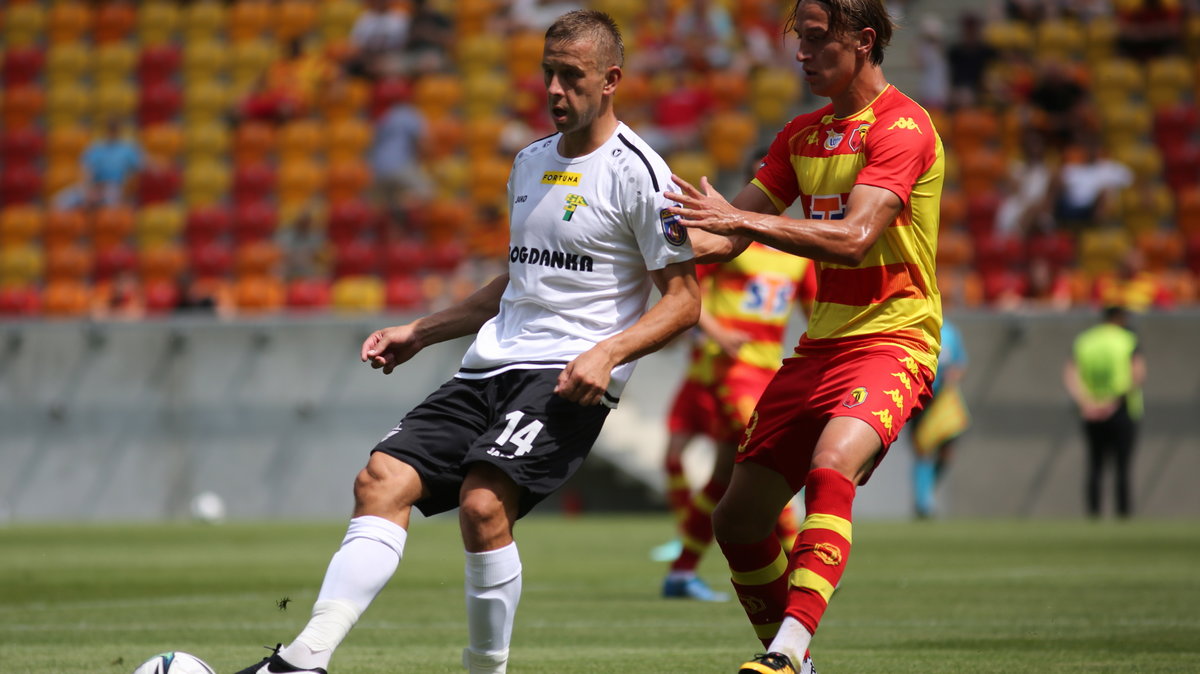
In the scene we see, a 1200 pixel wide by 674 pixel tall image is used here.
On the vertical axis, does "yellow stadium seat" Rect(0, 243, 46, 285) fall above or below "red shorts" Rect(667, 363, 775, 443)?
below

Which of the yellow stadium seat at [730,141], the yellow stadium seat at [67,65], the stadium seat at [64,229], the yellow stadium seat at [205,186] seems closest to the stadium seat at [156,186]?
the yellow stadium seat at [205,186]

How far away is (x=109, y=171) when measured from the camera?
75.4ft

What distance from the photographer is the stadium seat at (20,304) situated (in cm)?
2148

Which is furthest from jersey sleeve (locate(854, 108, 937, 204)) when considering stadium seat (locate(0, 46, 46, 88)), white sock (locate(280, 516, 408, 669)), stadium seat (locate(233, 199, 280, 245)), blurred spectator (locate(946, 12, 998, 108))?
stadium seat (locate(0, 46, 46, 88))

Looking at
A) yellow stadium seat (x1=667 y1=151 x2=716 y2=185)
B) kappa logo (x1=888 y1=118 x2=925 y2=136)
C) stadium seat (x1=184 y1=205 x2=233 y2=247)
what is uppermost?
kappa logo (x1=888 y1=118 x2=925 y2=136)

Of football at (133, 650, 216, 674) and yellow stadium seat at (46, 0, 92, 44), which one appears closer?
football at (133, 650, 216, 674)

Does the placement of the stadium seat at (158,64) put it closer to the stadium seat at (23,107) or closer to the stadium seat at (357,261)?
the stadium seat at (23,107)

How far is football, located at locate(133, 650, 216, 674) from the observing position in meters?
4.80

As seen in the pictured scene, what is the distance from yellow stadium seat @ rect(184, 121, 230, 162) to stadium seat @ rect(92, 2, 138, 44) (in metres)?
3.26

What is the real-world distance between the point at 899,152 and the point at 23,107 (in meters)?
22.4

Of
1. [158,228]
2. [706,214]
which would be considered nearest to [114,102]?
[158,228]

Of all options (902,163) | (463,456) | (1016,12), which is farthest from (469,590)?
(1016,12)

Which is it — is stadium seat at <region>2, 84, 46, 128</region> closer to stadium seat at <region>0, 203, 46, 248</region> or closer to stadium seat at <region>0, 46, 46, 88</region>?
stadium seat at <region>0, 46, 46, 88</region>

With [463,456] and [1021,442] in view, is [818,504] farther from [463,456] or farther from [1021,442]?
[1021,442]
